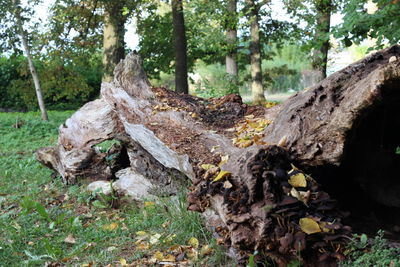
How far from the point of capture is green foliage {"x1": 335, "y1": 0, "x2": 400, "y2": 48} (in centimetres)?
569

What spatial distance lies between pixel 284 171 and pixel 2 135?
31.6 ft

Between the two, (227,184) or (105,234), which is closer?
(227,184)

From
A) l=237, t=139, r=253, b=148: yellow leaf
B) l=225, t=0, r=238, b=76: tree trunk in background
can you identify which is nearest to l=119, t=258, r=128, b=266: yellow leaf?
l=237, t=139, r=253, b=148: yellow leaf

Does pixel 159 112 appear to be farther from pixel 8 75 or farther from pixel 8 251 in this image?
pixel 8 75

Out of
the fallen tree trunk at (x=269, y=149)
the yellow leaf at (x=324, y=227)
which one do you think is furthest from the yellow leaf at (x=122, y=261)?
the yellow leaf at (x=324, y=227)

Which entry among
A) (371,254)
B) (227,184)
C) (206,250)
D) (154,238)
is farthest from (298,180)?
(154,238)

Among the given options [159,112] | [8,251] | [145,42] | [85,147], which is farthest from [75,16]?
[8,251]

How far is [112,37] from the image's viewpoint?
45.7 feet

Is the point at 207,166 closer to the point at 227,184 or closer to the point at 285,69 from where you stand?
the point at 227,184

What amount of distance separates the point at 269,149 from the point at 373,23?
3.44m

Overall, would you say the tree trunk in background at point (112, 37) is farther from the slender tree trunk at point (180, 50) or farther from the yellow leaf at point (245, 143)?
the yellow leaf at point (245, 143)

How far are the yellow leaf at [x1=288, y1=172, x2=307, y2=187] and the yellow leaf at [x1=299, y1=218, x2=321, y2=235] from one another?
0.29 meters

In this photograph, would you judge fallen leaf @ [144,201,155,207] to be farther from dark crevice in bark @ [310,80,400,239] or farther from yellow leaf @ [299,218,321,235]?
yellow leaf @ [299,218,321,235]

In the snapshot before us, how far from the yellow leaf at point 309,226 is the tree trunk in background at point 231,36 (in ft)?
31.7
